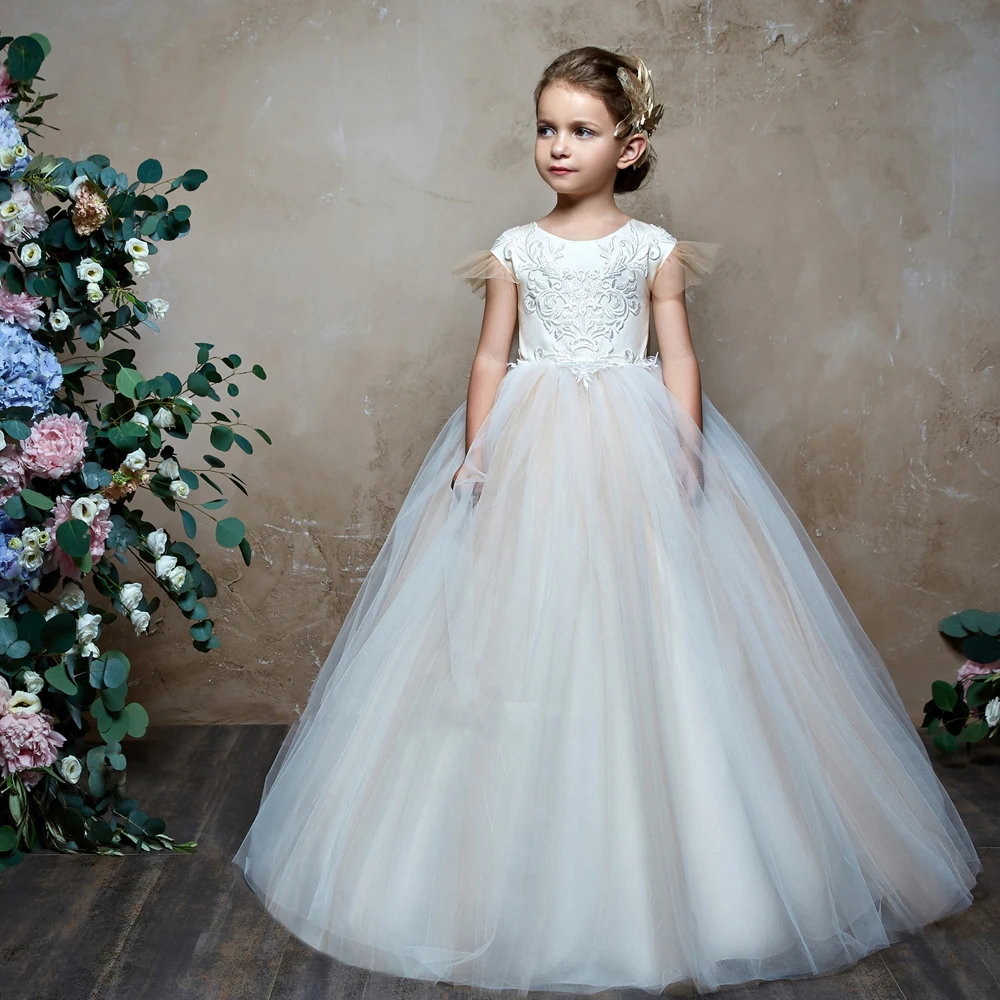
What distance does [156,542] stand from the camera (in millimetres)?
1955

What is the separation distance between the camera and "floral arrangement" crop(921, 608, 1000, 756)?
232 centimetres

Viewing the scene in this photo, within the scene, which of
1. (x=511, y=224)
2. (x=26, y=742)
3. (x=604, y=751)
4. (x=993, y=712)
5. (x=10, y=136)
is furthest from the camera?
(x=511, y=224)

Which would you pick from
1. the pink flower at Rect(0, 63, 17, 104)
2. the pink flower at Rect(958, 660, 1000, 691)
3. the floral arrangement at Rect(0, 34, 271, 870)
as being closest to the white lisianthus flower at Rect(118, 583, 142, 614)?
the floral arrangement at Rect(0, 34, 271, 870)

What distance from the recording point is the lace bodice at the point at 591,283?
1.90 meters

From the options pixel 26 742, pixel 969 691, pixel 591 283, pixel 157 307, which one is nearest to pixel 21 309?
pixel 157 307

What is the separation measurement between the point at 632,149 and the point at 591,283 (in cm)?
24

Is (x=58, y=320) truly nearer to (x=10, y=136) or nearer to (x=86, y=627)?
(x=10, y=136)

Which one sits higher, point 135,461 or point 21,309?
point 21,309

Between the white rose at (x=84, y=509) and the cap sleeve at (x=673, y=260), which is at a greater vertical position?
the cap sleeve at (x=673, y=260)

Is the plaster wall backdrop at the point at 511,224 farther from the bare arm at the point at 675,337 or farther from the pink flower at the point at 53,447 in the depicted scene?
the pink flower at the point at 53,447

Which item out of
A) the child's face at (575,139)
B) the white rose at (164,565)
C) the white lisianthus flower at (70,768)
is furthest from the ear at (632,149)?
the white lisianthus flower at (70,768)

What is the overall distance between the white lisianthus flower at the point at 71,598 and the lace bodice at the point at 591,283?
2.91ft

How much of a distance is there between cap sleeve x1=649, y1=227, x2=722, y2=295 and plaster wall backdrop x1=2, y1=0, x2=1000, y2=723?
1.74 feet

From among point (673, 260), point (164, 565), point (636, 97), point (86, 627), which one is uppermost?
point (636, 97)
